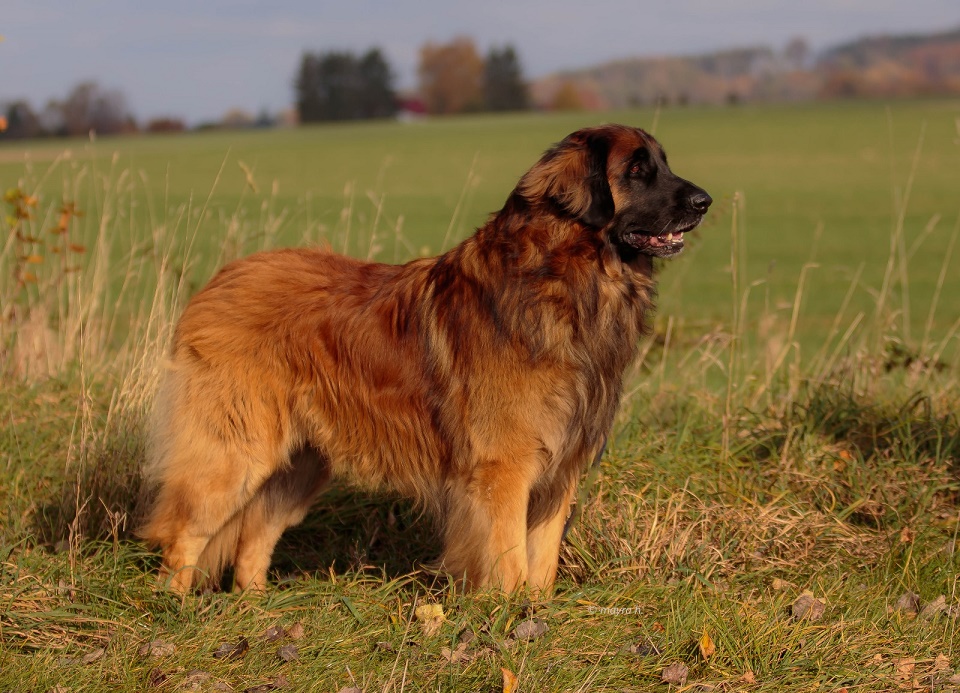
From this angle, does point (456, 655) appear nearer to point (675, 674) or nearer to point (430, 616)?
point (430, 616)

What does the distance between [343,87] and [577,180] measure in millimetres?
98066

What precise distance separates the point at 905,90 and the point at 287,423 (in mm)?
121455

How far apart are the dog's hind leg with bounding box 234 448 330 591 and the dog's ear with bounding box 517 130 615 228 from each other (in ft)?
5.06

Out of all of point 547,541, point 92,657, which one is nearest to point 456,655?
point 547,541

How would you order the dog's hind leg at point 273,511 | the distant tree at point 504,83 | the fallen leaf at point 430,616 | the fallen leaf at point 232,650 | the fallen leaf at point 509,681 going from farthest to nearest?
the distant tree at point 504,83 → the dog's hind leg at point 273,511 → the fallen leaf at point 430,616 → the fallen leaf at point 232,650 → the fallen leaf at point 509,681

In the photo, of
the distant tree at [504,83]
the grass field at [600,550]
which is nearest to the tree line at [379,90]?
the distant tree at [504,83]

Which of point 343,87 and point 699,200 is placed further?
point 343,87

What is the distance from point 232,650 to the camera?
3340 millimetres

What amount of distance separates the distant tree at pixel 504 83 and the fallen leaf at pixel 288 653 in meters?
105

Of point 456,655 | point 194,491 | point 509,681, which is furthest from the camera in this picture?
point 194,491

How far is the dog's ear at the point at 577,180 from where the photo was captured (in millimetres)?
3439

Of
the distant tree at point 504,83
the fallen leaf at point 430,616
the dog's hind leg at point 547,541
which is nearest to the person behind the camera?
the fallen leaf at point 430,616

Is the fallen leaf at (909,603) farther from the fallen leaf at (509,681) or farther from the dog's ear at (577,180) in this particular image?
the dog's ear at (577,180)

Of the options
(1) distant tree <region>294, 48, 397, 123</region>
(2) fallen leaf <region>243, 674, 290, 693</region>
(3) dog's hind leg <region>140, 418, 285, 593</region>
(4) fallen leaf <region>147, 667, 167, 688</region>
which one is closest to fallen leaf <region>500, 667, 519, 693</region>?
(2) fallen leaf <region>243, 674, 290, 693</region>
